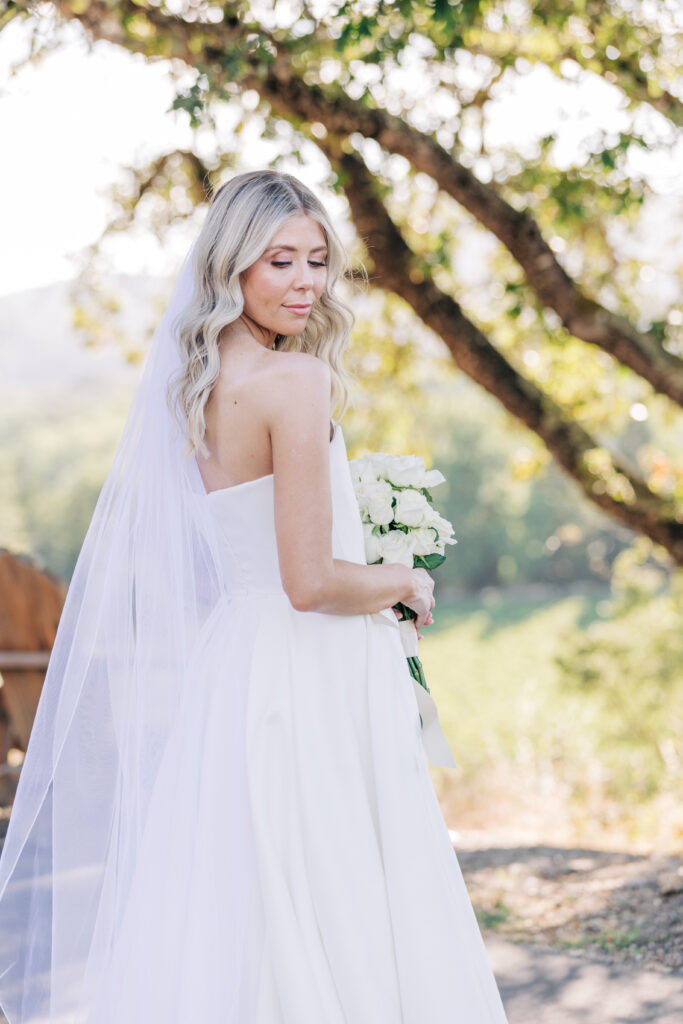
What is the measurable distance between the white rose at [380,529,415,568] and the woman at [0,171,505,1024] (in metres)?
0.06

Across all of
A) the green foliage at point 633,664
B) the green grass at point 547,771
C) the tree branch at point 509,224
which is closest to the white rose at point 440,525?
the green grass at point 547,771

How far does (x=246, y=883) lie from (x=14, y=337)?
309ft

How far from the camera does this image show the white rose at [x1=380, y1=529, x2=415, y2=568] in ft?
8.25

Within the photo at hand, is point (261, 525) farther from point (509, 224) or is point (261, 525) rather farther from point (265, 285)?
point (509, 224)

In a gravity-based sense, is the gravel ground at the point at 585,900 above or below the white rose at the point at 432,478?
below

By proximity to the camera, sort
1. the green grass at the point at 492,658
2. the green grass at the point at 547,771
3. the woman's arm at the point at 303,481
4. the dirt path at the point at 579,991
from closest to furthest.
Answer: the woman's arm at the point at 303,481
the dirt path at the point at 579,991
the green grass at the point at 547,771
the green grass at the point at 492,658

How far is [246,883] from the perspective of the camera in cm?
228

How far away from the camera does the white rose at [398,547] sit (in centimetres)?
252

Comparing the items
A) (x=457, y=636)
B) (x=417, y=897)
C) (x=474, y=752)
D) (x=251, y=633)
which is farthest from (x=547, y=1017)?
(x=457, y=636)

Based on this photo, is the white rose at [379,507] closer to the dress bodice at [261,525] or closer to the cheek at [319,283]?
the dress bodice at [261,525]

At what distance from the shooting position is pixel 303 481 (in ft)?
7.13

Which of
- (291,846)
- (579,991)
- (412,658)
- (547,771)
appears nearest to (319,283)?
(412,658)

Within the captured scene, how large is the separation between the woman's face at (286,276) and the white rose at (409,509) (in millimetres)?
510

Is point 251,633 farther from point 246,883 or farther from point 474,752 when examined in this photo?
point 474,752
